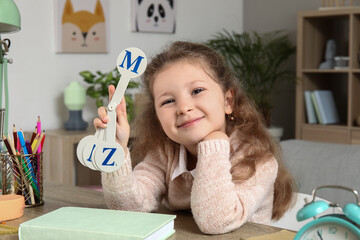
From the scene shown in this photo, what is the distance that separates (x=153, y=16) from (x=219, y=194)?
311 centimetres

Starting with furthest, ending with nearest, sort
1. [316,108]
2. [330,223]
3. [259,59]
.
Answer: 1. [259,59]
2. [316,108]
3. [330,223]

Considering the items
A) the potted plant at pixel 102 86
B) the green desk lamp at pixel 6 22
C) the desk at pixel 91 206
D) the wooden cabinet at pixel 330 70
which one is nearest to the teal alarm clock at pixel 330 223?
the desk at pixel 91 206

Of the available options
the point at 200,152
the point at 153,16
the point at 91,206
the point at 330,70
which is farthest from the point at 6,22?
the point at 330,70

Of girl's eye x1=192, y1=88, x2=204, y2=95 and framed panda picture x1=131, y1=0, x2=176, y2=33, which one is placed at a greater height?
framed panda picture x1=131, y1=0, x2=176, y2=33

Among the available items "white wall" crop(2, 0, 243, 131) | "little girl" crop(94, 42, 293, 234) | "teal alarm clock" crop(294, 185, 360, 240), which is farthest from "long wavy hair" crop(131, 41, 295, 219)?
"white wall" crop(2, 0, 243, 131)

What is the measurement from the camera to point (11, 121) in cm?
318

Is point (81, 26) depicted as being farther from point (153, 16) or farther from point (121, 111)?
point (121, 111)

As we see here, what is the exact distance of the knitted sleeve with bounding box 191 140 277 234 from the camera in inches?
41.5

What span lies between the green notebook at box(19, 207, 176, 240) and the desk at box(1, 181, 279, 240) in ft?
0.19

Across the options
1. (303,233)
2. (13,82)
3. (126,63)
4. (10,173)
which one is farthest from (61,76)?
(303,233)

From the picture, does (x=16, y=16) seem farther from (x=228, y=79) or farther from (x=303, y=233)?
(x=303, y=233)

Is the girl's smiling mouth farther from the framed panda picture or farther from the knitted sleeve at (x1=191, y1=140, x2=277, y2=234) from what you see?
the framed panda picture

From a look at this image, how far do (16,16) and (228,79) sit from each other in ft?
2.09

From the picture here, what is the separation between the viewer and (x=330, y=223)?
31.7 inches
